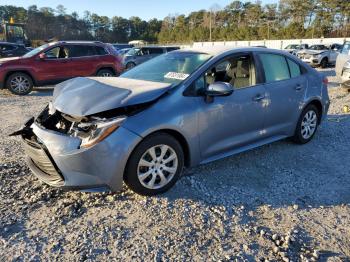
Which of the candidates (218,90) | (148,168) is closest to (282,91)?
(218,90)

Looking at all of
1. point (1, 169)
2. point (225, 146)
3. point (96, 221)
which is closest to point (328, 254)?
point (225, 146)

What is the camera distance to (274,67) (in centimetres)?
504

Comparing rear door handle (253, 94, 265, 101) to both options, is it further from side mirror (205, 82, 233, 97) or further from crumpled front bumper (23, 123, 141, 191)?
crumpled front bumper (23, 123, 141, 191)

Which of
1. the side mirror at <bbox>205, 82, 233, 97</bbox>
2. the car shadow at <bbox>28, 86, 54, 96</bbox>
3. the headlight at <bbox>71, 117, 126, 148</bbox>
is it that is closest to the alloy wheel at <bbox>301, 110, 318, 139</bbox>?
the side mirror at <bbox>205, 82, 233, 97</bbox>

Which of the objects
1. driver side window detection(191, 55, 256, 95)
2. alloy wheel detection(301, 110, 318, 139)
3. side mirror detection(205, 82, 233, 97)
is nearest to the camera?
side mirror detection(205, 82, 233, 97)

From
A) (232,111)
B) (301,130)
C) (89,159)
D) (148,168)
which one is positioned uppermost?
(232,111)

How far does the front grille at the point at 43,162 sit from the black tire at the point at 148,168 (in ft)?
2.28

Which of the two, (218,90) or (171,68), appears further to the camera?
(171,68)

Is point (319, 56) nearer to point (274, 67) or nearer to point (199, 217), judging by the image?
Answer: point (274, 67)

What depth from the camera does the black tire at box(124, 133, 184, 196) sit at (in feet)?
11.6

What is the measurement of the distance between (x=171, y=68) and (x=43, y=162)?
6.44 ft

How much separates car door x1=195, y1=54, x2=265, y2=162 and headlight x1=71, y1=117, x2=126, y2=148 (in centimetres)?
105

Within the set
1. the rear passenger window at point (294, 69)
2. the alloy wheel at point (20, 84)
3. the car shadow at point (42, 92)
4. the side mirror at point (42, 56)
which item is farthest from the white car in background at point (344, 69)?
the alloy wheel at point (20, 84)

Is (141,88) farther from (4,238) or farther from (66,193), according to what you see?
(4,238)
